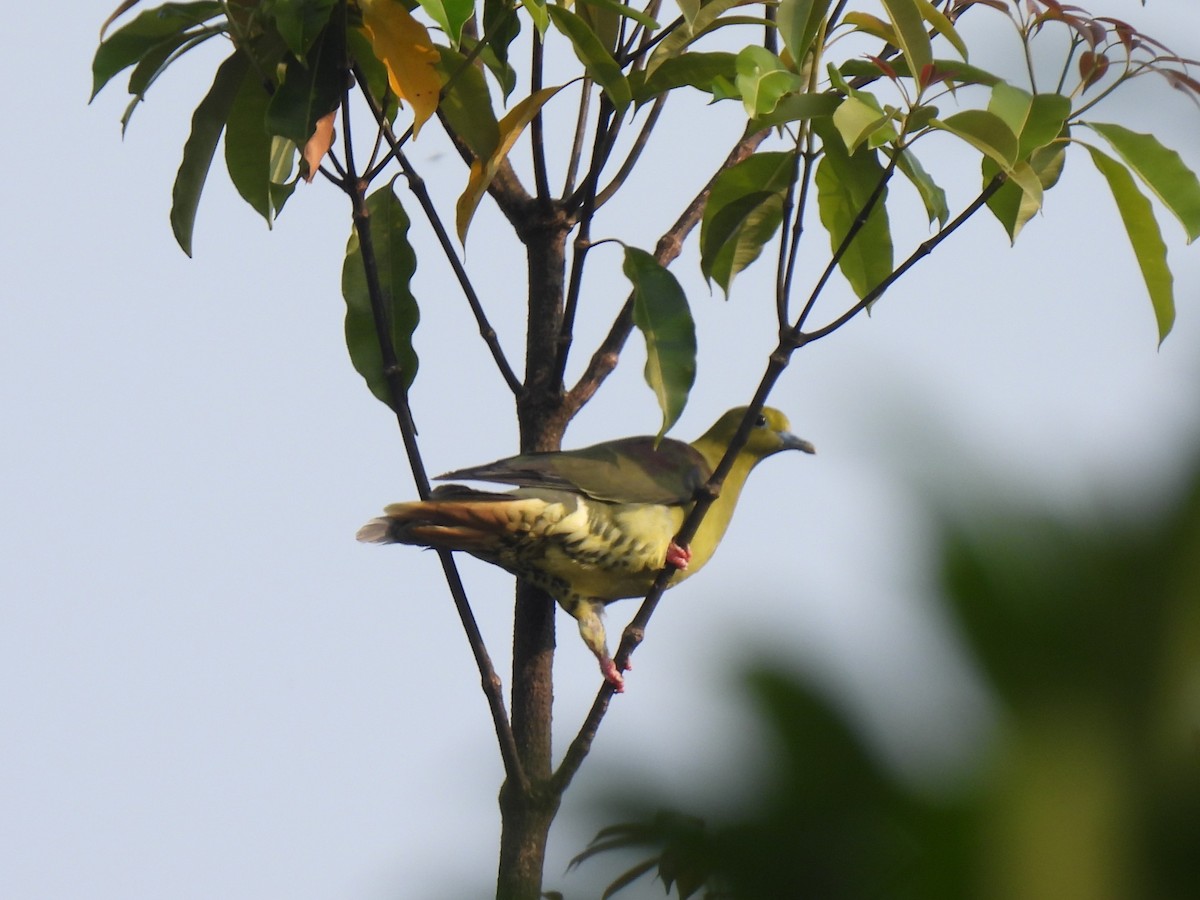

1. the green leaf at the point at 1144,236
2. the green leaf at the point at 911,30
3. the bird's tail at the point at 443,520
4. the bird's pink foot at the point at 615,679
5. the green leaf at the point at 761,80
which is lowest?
the bird's pink foot at the point at 615,679

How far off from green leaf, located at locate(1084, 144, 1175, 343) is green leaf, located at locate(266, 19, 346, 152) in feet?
4.33

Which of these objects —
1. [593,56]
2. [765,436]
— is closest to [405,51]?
[593,56]

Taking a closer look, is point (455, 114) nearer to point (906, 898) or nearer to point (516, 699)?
point (516, 699)

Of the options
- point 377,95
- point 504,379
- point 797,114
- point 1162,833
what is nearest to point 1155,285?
point 797,114

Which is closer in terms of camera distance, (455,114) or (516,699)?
(455,114)

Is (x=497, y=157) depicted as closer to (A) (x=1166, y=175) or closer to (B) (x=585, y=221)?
(B) (x=585, y=221)

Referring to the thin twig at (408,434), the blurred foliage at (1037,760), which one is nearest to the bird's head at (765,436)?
the thin twig at (408,434)

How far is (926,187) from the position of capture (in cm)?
240

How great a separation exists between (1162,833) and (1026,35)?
1675 mm

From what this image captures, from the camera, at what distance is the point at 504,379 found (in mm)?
2961

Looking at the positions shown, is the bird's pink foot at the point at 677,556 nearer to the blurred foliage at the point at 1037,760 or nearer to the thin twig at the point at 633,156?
the thin twig at the point at 633,156

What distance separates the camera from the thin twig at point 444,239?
263cm

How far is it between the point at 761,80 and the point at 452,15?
0.49m

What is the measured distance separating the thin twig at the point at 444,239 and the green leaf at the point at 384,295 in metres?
0.12
